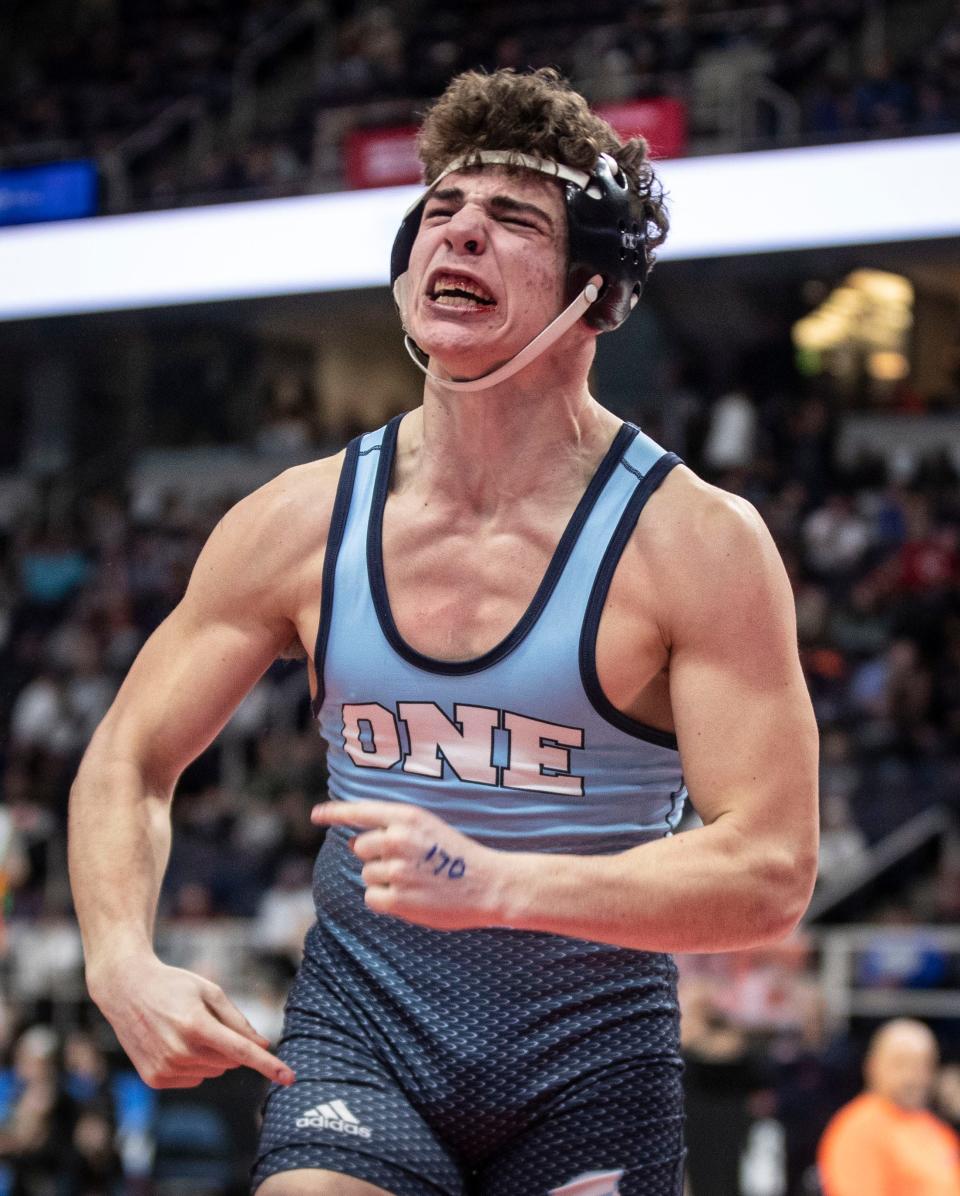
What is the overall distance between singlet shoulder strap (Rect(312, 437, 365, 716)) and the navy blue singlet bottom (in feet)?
1.38

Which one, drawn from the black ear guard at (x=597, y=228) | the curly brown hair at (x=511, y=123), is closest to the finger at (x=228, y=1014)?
the black ear guard at (x=597, y=228)

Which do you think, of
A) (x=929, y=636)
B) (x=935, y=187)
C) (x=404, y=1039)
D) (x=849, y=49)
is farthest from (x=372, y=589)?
(x=849, y=49)

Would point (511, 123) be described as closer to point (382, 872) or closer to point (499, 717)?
point (499, 717)

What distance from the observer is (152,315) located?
1352 centimetres

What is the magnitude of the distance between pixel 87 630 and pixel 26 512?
256 cm

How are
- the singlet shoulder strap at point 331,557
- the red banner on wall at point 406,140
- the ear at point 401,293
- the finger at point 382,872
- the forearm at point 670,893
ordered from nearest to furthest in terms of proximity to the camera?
1. the finger at point 382,872
2. the forearm at point 670,893
3. the singlet shoulder strap at point 331,557
4. the ear at point 401,293
5. the red banner on wall at point 406,140

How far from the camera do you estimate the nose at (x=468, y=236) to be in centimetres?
284

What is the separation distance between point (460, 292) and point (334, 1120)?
128 cm

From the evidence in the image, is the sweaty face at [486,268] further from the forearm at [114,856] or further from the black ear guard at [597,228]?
the forearm at [114,856]

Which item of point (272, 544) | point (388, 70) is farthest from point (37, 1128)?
point (388, 70)

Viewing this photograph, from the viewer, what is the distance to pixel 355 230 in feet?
42.4

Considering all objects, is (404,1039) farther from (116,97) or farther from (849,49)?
(116,97)

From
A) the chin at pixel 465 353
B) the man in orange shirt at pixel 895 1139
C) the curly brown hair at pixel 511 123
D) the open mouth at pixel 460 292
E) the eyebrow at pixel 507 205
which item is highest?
the curly brown hair at pixel 511 123

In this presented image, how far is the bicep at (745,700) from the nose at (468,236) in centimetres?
60
